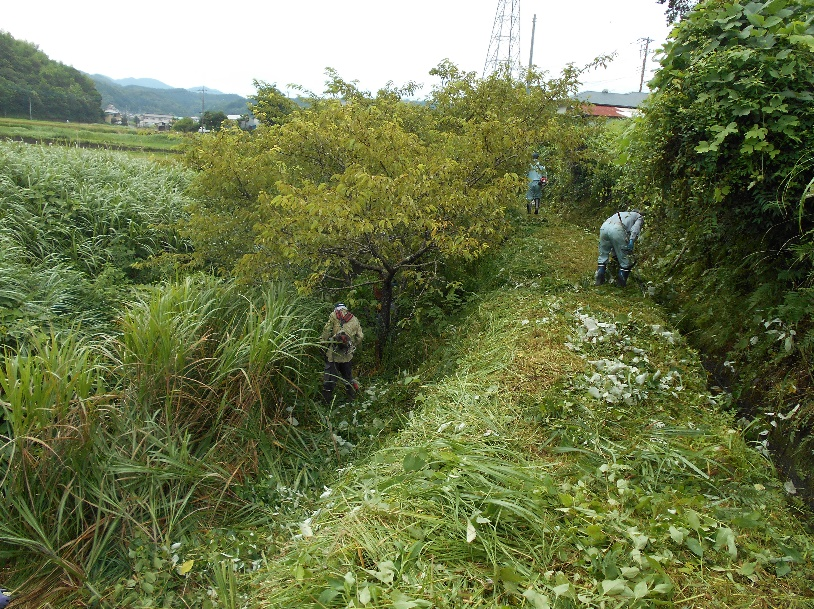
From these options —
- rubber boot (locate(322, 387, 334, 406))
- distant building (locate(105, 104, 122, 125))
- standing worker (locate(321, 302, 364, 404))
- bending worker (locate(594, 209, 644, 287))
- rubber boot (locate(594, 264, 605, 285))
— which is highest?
distant building (locate(105, 104, 122, 125))

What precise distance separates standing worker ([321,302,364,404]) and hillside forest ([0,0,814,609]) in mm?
210

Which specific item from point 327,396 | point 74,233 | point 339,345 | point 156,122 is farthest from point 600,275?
point 156,122

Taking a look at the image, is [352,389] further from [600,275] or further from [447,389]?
[600,275]

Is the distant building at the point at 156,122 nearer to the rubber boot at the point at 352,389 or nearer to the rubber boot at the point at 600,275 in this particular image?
the rubber boot at the point at 352,389

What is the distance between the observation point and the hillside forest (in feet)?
8.21

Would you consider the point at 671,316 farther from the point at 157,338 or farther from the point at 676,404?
the point at 157,338

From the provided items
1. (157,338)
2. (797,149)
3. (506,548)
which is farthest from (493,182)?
(506,548)

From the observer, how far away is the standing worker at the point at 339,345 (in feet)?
18.6

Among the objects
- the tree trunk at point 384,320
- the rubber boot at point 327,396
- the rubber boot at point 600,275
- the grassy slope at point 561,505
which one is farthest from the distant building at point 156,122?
the grassy slope at point 561,505

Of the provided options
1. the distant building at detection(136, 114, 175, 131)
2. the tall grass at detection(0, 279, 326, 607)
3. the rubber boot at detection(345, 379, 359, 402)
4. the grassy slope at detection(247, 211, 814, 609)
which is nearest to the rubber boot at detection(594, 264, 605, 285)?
the grassy slope at detection(247, 211, 814, 609)

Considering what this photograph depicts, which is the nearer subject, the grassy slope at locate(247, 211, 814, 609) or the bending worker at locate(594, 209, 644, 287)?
the grassy slope at locate(247, 211, 814, 609)

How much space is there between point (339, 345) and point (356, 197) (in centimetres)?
170

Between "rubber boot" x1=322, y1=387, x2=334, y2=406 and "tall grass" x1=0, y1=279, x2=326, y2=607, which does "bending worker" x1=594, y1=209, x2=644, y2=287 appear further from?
"tall grass" x1=0, y1=279, x2=326, y2=607

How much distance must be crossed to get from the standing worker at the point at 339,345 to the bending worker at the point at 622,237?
3.39 metres
